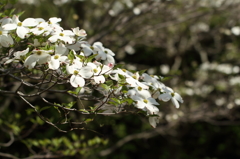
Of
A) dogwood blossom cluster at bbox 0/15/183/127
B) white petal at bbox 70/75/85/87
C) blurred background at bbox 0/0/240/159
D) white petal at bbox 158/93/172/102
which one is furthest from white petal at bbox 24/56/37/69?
blurred background at bbox 0/0/240/159

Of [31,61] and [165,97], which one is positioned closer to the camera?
[31,61]

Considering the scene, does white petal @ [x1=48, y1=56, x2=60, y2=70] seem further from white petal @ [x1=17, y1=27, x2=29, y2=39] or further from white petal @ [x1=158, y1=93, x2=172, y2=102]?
white petal @ [x1=158, y1=93, x2=172, y2=102]

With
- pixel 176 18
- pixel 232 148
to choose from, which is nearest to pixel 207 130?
pixel 232 148

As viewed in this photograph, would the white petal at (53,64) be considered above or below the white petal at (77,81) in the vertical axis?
above

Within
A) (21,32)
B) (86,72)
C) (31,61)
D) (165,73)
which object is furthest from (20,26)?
(165,73)

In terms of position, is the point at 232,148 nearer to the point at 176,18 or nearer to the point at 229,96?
the point at 229,96

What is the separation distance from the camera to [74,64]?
37.5 inches

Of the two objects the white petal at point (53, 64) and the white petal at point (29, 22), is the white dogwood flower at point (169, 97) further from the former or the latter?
the white petal at point (29, 22)

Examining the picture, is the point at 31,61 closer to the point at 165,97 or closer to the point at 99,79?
the point at 99,79

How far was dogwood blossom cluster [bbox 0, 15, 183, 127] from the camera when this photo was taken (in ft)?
3.05

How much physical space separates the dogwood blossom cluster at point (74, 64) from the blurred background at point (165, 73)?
3.43 feet

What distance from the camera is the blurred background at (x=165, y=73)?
278 cm

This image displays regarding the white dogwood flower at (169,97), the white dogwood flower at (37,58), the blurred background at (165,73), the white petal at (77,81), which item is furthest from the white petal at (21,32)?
the blurred background at (165,73)

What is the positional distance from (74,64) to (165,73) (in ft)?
9.75
